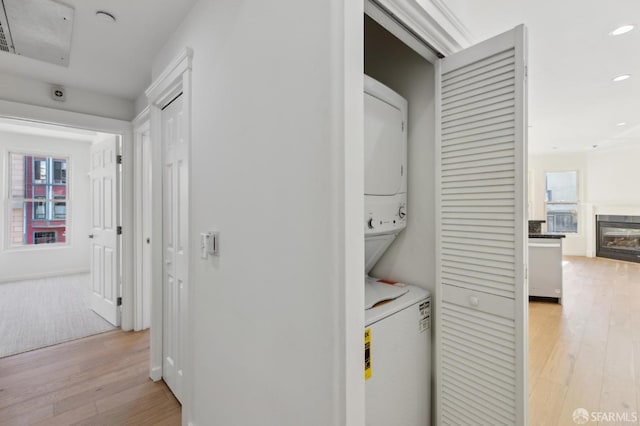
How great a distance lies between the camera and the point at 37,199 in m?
5.37

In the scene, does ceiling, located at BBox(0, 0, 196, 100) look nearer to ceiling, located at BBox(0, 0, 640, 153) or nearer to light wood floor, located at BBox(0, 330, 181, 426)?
ceiling, located at BBox(0, 0, 640, 153)

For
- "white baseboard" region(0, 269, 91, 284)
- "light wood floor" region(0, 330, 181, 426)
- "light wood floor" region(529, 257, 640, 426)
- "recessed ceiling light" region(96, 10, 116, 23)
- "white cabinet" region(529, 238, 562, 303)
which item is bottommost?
"light wood floor" region(0, 330, 181, 426)

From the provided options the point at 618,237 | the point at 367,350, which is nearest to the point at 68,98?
the point at 367,350

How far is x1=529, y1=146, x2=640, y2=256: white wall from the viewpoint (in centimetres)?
657

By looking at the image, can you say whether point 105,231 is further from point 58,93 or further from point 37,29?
point 37,29

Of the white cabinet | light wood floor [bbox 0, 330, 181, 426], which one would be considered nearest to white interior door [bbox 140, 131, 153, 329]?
light wood floor [bbox 0, 330, 181, 426]

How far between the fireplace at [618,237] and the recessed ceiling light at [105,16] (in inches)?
374

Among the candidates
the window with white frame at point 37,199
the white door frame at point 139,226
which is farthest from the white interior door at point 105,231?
the window with white frame at point 37,199

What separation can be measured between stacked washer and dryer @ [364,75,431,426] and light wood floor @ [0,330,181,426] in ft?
4.73

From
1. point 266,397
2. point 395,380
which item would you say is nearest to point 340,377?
point 266,397

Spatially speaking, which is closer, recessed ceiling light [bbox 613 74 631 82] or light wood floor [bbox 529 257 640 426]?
light wood floor [bbox 529 257 640 426]

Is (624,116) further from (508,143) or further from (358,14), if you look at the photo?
(358,14)

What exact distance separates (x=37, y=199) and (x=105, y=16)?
534cm

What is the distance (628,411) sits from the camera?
1.87 metres
